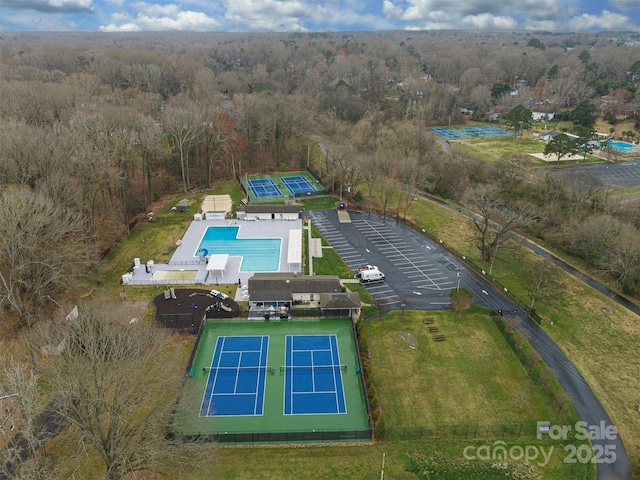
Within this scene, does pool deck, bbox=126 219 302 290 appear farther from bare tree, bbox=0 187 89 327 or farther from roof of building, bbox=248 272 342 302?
bare tree, bbox=0 187 89 327

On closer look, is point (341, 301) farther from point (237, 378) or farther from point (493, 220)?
point (493, 220)

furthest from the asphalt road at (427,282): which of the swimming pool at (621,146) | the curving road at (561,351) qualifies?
the swimming pool at (621,146)

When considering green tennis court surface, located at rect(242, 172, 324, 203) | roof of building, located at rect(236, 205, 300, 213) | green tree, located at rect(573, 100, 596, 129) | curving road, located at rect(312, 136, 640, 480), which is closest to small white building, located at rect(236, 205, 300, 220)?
roof of building, located at rect(236, 205, 300, 213)

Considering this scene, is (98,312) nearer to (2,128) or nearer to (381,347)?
(381,347)

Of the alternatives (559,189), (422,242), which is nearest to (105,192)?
(422,242)

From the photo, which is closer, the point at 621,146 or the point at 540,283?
the point at 540,283

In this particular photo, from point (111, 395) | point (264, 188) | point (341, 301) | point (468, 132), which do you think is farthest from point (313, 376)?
point (468, 132)
